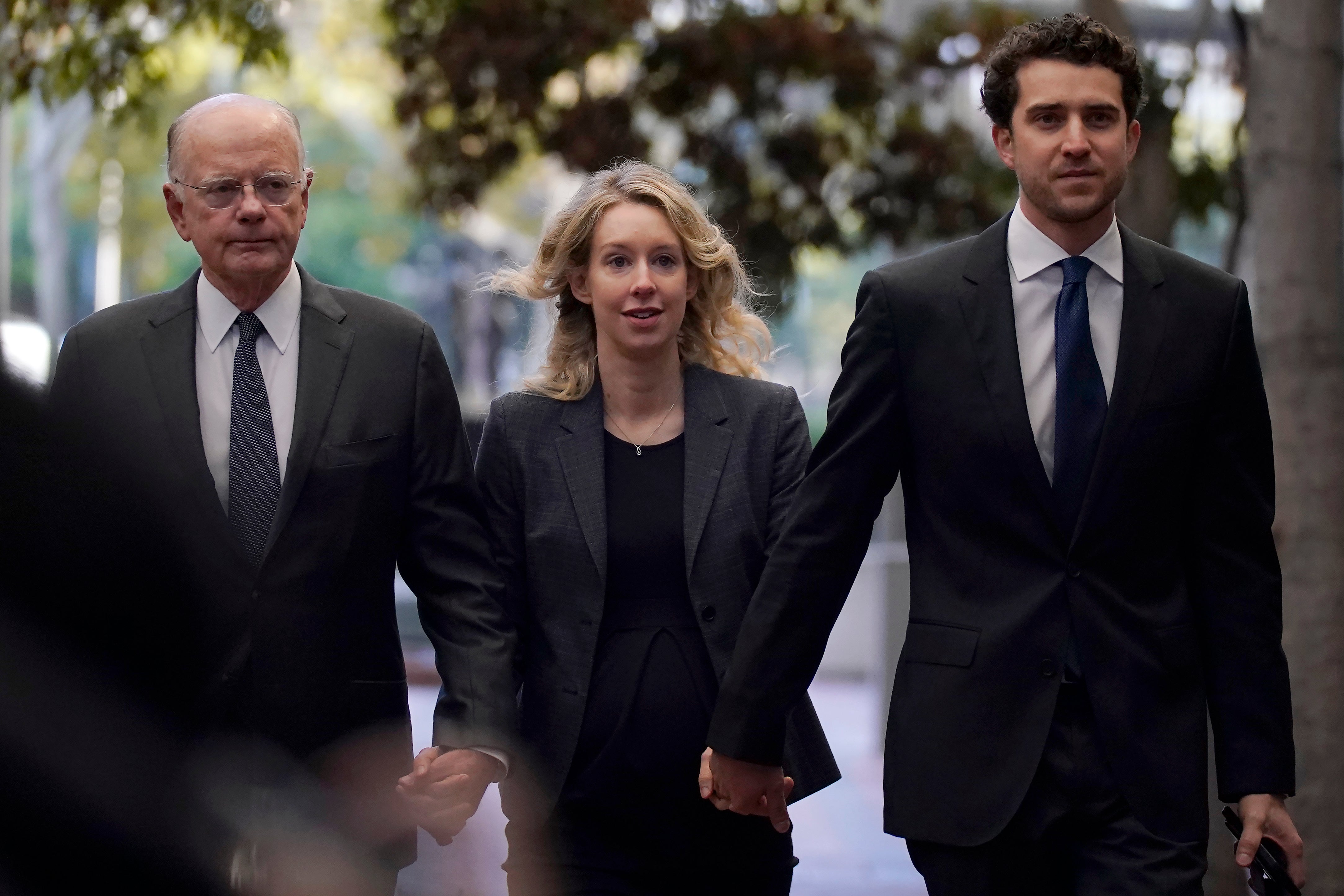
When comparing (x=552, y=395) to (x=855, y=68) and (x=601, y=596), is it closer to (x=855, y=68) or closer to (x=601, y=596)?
(x=601, y=596)

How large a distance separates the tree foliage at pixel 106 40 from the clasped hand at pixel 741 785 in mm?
5035

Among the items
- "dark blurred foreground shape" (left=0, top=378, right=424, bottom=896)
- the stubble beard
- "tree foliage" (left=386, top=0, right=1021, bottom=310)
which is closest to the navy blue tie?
the stubble beard

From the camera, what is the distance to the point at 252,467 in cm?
387

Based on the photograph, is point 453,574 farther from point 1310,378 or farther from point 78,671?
point 1310,378

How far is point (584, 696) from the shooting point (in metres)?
4.29

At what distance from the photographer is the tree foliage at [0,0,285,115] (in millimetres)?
8023

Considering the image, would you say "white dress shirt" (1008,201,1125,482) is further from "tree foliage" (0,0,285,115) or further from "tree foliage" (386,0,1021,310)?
"tree foliage" (386,0,1021,310)

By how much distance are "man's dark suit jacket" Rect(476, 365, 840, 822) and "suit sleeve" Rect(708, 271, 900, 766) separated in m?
0.34

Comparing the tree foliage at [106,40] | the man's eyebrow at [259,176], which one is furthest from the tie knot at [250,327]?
the tree foliage at [106,40]

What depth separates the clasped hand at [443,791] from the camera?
403 centimetres

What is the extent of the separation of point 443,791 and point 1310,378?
3.53m

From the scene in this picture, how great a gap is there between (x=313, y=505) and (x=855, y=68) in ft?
22.5

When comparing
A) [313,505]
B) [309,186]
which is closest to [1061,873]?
[313,505]

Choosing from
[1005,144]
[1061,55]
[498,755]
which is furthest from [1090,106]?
[498,755]
